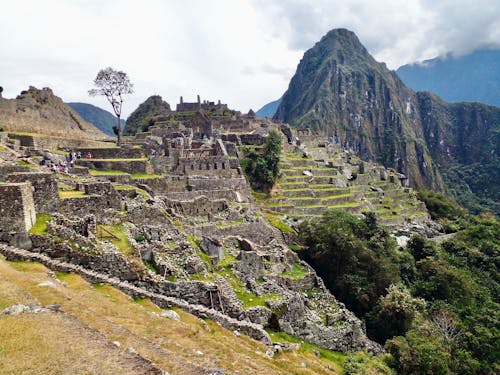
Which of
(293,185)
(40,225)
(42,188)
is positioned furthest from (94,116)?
(40,225)

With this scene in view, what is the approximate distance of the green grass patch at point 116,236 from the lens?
15.1 metres

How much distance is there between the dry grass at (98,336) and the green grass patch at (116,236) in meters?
2.68

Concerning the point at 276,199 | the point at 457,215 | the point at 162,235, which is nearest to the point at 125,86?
the point at 276,199

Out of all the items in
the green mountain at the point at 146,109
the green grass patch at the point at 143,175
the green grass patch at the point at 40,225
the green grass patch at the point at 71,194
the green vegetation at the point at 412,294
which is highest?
the green mountain at the point at 146,109

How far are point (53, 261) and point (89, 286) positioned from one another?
5.42ft

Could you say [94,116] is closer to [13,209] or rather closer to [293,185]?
[293,185]

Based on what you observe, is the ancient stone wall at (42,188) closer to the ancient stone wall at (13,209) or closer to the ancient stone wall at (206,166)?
the ancient stone wall at (13,209)

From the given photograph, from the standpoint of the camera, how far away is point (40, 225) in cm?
1384

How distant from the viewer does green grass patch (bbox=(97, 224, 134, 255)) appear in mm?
15091

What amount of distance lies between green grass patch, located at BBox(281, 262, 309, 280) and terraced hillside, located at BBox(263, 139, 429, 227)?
37.7 ft

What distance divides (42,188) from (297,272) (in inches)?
698

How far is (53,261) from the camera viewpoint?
1243cm

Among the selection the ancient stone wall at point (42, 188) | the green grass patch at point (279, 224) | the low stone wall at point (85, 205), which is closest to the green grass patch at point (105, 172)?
the low stone wall at point (85, 205)

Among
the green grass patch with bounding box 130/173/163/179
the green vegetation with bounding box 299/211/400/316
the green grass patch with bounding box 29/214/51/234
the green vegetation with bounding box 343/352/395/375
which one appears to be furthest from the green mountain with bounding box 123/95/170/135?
the green vegetation with bounding box 343/352/395/375
